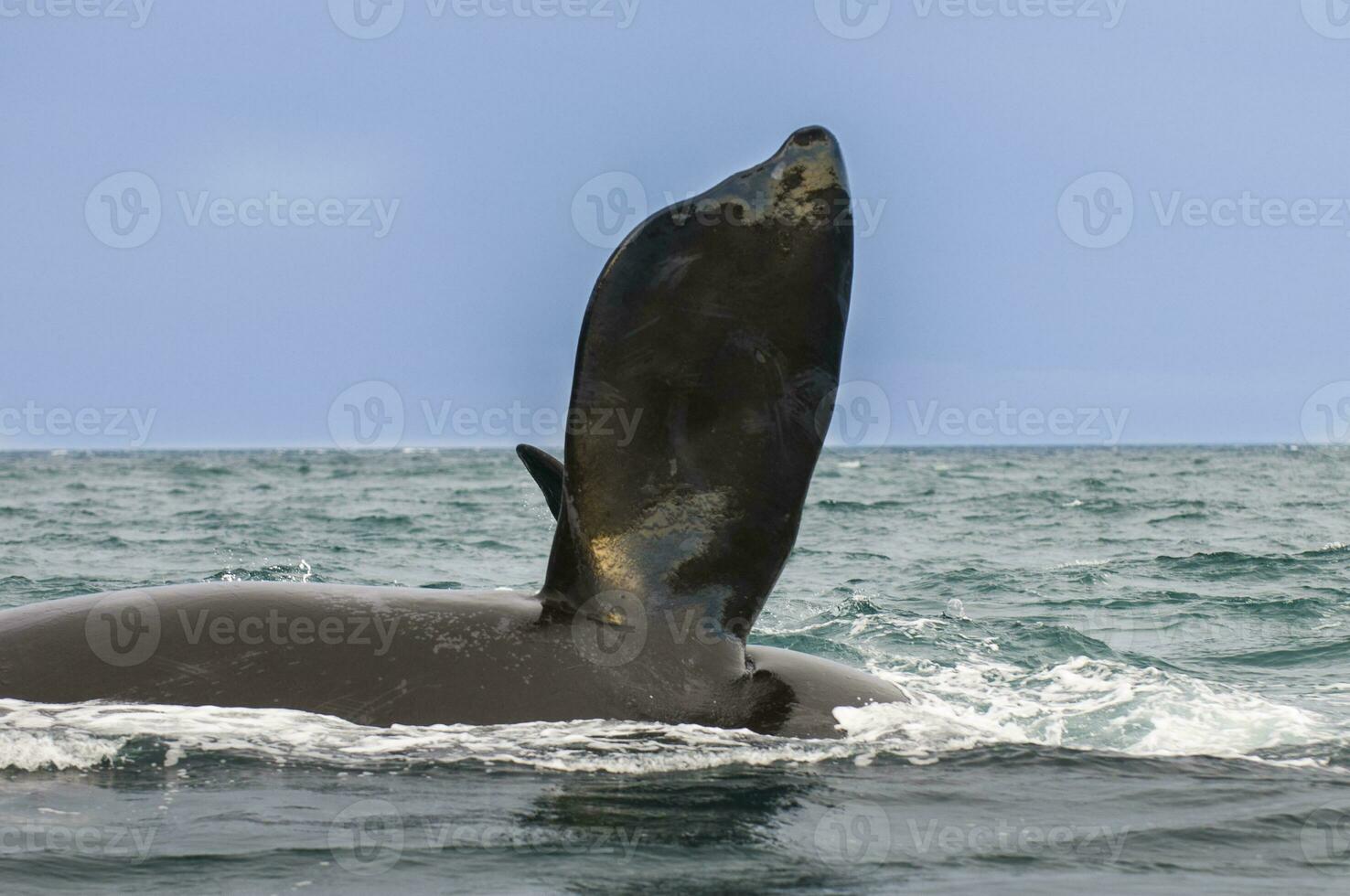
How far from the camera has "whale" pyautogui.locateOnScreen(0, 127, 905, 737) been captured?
4.87 m

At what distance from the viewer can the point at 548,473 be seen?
5355 millimetres

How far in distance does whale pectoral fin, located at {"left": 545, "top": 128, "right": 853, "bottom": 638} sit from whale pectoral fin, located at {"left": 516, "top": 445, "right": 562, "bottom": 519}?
1.23 feet

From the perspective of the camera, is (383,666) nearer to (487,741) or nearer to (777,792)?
(487,741)

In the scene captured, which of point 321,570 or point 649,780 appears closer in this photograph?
point 649,780

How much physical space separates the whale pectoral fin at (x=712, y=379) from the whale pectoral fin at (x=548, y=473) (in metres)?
0.38

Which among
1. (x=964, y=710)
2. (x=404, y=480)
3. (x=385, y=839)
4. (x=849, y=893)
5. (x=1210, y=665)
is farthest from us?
(x=404, y=480)

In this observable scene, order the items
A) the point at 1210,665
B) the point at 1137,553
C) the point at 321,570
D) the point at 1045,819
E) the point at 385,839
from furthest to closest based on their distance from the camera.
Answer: the point at 1137,553
the point at 321,570
the point at 1210,665
the point at 1045,819
the point at 385,839

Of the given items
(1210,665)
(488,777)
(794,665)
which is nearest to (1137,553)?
(1210,665)

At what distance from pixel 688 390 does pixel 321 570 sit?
400 inches

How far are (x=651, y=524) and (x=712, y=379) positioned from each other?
502mm

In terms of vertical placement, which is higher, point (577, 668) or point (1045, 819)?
point (577, 668)

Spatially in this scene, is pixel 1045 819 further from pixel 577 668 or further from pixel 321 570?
pixel 321 570

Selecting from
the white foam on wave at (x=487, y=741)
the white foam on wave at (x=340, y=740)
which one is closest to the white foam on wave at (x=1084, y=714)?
the white foam on wave at (x=487, y=741)

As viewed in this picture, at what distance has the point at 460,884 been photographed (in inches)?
148
